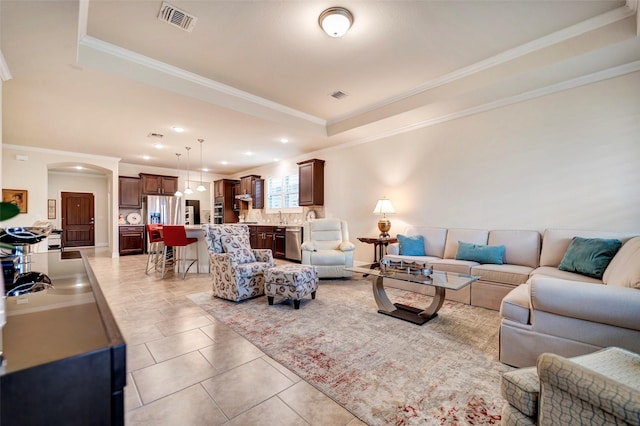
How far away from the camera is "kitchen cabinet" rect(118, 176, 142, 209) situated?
7.92 metres

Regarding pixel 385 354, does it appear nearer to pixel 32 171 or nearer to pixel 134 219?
pixel 32 171

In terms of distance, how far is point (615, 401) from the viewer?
31.7 inches

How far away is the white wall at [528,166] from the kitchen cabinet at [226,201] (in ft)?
18.8

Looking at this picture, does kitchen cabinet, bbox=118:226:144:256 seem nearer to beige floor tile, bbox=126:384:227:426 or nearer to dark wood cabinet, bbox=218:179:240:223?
dark wood cabinet, bbox=218:179:240:223

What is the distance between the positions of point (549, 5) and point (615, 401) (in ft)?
10.4

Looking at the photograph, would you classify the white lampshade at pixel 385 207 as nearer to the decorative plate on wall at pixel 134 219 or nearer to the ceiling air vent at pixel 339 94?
the ceiling air vent at pixel 339 94

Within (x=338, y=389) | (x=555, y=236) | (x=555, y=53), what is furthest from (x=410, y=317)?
(x=555, y=53)

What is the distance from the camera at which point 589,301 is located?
1771 mm

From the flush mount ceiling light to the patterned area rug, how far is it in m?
2.88

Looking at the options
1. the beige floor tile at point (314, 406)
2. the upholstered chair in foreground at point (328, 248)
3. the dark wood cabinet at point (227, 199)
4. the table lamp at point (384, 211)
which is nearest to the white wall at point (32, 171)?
the dark wood cabinet at point (227, 199)

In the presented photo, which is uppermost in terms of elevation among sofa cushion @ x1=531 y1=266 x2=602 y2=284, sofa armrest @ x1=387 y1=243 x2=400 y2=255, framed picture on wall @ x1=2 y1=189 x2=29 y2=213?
framed picture on wall @ x1=2 y1=189 x2=29 y2=213

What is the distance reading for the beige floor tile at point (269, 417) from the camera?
1.51 m

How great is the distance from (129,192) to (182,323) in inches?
271

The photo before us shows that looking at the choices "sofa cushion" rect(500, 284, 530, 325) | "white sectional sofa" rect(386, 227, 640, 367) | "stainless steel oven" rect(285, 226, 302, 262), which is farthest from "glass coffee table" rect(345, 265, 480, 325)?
"stainless steel oven" rect(285, 226, 302, 262)
